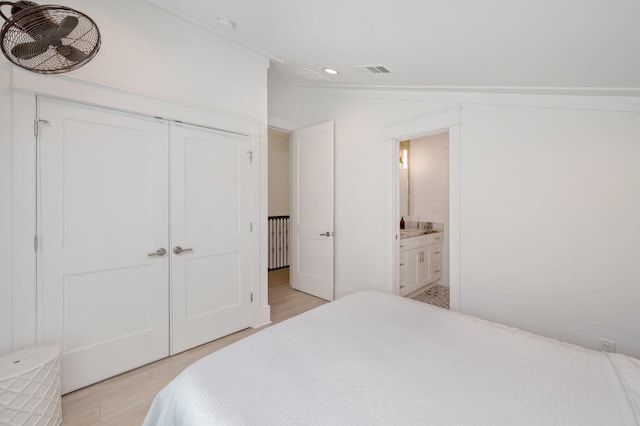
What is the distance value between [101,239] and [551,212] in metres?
3.41

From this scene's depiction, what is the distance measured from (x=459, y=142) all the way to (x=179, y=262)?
9.15 feet

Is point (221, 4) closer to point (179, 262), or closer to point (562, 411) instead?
point (179, 262)

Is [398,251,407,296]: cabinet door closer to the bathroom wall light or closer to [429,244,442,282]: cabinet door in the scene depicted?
[429,244,442,282]: cabinet door

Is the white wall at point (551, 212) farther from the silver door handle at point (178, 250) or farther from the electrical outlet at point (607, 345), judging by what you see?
the silver door handle at point (178, 250)

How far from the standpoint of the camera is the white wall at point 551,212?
75.6 inches

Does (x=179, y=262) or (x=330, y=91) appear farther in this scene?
(x=330, y=91)

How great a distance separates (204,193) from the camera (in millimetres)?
2623

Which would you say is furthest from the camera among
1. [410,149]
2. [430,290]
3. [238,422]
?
[410,149]

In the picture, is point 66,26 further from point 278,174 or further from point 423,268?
point 278,174

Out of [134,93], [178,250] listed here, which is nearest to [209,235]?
[178,250]

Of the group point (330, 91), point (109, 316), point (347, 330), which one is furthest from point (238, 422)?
point (330, 91)

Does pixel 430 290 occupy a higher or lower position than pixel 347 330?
lower

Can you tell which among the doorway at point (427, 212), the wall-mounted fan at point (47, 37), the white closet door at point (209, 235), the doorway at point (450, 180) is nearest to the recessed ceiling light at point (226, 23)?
the white closet door at point (209, 235)

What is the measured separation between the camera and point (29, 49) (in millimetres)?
1400
